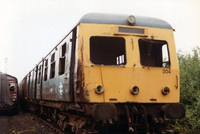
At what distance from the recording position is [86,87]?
210 inches

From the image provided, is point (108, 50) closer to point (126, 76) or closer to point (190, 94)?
point (126, 76)

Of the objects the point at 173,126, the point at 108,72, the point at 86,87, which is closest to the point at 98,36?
the point at 108,72

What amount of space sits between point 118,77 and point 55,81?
288 cm

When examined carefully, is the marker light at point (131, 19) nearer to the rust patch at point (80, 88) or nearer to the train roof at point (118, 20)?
the train roof at point (118, 20)

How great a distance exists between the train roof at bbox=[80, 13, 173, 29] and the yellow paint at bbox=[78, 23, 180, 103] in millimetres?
126

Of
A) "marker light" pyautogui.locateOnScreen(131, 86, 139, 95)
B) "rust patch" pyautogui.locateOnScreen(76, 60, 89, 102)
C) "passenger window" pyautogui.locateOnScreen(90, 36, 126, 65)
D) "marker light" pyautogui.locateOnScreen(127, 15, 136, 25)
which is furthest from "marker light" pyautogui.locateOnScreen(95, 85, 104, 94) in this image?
"marker light" pyautogui.locateOnScreen(127, 15, 136, 25)

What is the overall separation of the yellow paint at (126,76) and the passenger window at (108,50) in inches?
13.2

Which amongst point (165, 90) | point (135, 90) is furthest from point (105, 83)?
point (165, 90)

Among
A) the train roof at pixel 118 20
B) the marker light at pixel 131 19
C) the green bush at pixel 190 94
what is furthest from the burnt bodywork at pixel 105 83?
the green bush at pixel 190 94

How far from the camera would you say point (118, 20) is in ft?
19.7

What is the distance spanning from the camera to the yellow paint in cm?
544

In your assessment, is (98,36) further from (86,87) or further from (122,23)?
(86,87)

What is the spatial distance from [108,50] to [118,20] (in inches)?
52.2

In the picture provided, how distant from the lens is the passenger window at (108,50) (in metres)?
6.29
